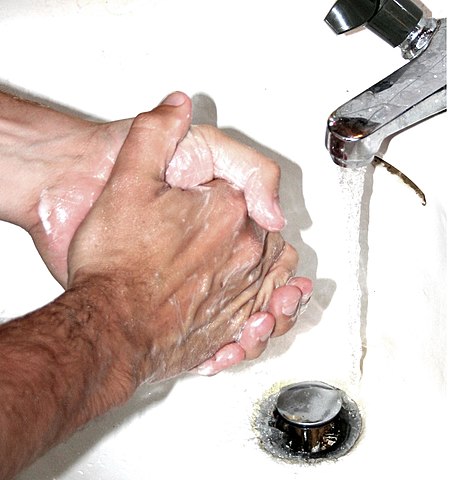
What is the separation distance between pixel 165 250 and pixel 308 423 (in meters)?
0.20

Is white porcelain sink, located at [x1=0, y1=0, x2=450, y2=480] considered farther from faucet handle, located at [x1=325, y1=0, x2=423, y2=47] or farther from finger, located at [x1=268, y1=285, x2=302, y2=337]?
faucet handle, located at [x1=325, y1=0, x2=423, y2=47]

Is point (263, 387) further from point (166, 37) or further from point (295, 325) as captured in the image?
point (166, 37)

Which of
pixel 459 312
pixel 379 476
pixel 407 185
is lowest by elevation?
pixel 379 476

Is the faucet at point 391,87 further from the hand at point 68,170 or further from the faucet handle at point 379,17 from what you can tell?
the hand at point 68,170

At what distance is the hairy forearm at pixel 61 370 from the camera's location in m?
0.43

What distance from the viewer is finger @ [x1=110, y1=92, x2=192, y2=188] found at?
1.94 ft

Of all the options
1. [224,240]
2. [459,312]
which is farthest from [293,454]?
[459,312]

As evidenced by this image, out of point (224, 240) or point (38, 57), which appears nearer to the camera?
point (224, 240)

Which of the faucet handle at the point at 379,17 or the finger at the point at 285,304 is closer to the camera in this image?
the faucet handle at the point at 379,17

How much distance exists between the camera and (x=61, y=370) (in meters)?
0.47

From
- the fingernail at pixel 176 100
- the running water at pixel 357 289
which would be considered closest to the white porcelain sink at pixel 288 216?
the running water at pixel 357 289

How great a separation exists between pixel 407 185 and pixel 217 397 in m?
0.21

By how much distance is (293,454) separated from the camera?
0.70m

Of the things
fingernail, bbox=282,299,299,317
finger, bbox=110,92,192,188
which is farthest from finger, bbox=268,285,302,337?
finger, bbox=110,92,192,188
